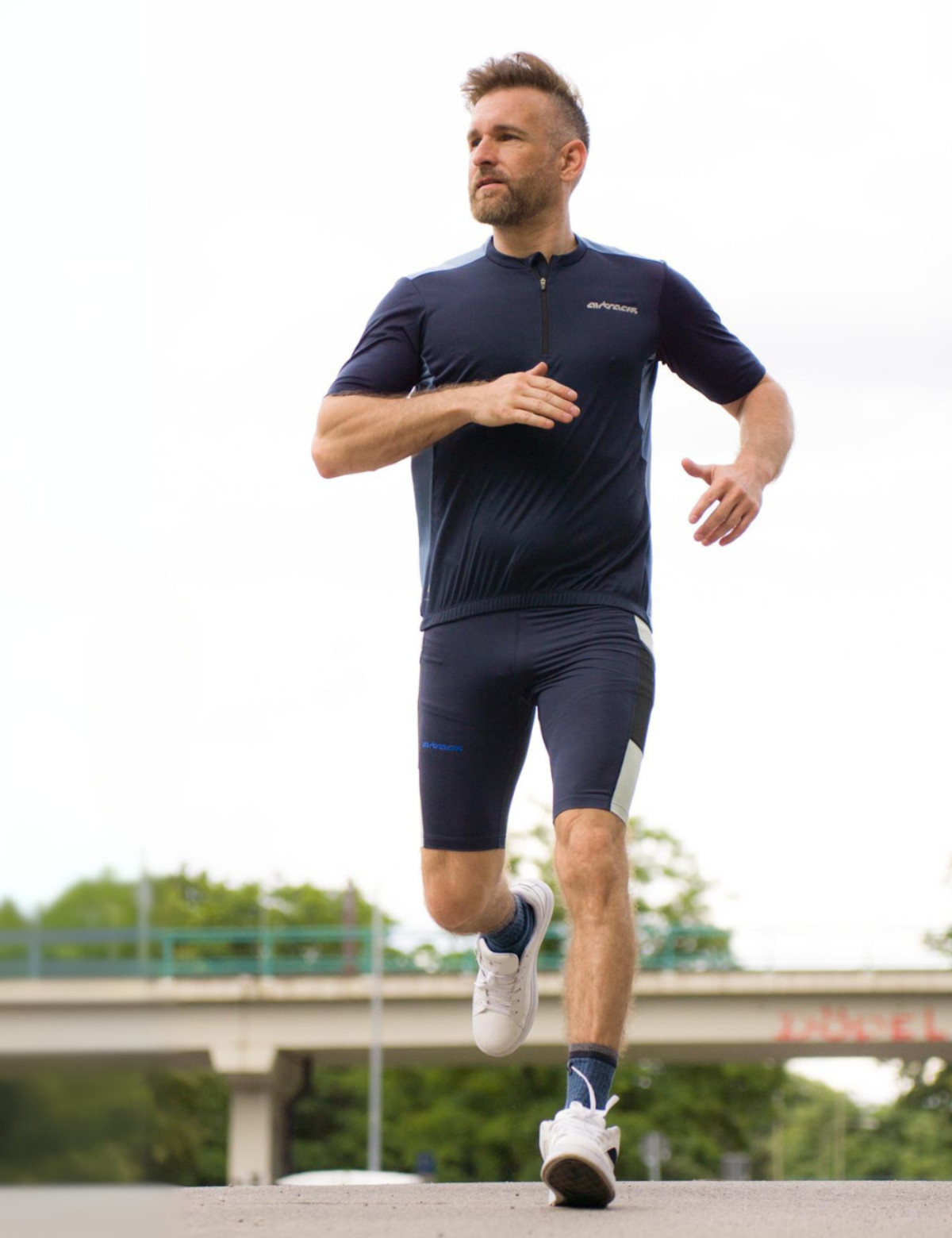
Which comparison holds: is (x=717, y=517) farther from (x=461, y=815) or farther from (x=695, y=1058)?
(x=695, y=1058)

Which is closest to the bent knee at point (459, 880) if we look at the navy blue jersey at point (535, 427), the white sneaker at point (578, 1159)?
the navy blue jersey at point (535, 427)

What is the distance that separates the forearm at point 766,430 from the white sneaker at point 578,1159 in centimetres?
190

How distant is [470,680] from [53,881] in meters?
3.24

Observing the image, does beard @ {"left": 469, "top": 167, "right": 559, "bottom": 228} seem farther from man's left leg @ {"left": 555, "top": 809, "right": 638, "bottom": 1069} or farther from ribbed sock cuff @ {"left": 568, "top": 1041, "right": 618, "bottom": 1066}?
ribbed sock cuff @ {"left": 568, "top": 1041, "right": 618, "bottom": 1066}

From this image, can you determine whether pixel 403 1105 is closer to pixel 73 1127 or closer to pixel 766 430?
pixel 766 430

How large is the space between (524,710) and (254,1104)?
36042 millimetres

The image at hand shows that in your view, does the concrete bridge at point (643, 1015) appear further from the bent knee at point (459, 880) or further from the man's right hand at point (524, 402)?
the man's right hand at point (524, 402)

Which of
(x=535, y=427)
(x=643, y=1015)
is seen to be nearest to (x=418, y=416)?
(x=535, y=427)

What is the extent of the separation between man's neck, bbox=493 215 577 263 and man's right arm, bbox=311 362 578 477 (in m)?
0.54

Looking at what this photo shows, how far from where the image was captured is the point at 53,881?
178 centimetres

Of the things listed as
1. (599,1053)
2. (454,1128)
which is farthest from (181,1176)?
(454,1128)

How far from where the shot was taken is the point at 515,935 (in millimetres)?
5895

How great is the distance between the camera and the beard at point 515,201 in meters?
5.11

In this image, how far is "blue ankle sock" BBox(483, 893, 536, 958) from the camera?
5.86 metres
